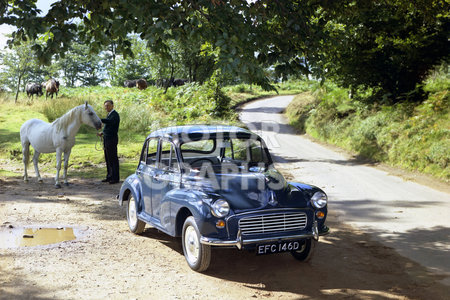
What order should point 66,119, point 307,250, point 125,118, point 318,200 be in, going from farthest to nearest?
point 125,118
point 66,119
point 307,250
point 318,200

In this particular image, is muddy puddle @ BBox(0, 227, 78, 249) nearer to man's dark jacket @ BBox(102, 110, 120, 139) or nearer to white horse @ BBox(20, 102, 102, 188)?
white horse @ BBox(20, 102, 102, 188)

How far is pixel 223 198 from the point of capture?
18.5ft

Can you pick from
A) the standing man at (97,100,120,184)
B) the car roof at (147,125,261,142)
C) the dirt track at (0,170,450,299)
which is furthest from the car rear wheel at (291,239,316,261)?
the standing man at (97,100,120,184)

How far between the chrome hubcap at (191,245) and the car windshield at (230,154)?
1.14 meters

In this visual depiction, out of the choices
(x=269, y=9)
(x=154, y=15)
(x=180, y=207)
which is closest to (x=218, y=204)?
(x=180, y=207)

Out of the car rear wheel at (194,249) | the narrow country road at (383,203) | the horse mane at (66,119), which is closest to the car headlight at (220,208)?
the car rear wheel at (194,249)

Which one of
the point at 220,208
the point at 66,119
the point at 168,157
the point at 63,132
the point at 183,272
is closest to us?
the point at 220,208

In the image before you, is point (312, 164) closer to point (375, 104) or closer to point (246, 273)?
point (375, 104)

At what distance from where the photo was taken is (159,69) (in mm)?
31500

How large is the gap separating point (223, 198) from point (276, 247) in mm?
944

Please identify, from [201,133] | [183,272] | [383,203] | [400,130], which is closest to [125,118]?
[400,130]

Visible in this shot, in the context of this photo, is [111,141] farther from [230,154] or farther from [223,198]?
[223,198]

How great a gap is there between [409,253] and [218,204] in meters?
3.43

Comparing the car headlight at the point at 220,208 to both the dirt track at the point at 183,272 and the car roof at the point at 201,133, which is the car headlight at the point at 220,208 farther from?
the car roof at the point at 201,133
